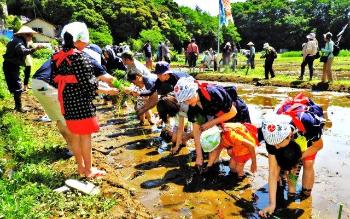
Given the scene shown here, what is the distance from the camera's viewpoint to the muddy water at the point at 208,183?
4402mm

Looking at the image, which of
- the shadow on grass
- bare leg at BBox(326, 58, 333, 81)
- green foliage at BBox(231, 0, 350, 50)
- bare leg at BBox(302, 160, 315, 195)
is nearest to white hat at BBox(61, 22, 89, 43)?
bare leg at BBox(302, 160, 315, 195)

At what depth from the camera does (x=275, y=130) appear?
389 centimetres

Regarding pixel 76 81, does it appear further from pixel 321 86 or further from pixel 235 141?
pixel 321 86

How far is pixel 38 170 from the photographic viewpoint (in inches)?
202

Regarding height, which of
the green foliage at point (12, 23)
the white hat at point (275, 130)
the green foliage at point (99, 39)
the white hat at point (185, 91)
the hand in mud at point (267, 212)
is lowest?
the hand in mud at point (267, 212)

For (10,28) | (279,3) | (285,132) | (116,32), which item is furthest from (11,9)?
(285,132)

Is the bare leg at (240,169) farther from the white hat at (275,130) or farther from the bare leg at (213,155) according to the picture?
the white hat at (275,130)

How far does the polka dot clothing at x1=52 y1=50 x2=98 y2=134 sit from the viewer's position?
4539 millimetres

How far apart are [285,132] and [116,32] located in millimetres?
47207

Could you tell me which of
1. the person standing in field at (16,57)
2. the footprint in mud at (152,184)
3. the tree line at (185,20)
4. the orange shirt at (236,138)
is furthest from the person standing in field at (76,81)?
the tree line at (185,20)

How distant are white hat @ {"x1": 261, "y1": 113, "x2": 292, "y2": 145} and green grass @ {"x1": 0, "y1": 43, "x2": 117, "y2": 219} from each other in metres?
1.79

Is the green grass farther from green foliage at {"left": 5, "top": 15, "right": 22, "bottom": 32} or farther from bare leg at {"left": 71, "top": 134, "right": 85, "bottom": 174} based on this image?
green foliage at {"left": 5, "top": 15, "right": 22, "bottom": 32}

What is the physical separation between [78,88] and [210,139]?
1734 mm

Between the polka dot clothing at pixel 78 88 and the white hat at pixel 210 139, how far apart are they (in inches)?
54.1
